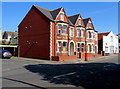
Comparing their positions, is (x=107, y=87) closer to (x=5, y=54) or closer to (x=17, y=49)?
(x=5, y=54)

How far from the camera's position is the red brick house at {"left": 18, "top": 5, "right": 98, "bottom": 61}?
24406 millimetres

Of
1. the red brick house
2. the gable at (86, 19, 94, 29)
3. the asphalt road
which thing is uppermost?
the gable at (86, 19, 94, 29)

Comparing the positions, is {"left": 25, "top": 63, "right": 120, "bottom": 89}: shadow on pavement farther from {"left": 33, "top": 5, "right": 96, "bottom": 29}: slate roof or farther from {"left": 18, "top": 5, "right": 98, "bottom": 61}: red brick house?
{"left": 33, "top": 5, "right": 96, "bottom": 29}: slate roof

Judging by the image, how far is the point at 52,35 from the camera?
79.9 ft

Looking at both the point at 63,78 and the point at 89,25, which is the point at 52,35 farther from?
the point at 63,78

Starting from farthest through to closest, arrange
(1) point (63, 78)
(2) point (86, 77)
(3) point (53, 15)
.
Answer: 1. (3) point (53, 15)
2. (2) point (86, 77)
3. (1) point (63, 78)

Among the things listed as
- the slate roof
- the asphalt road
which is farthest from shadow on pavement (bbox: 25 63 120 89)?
the slate roof

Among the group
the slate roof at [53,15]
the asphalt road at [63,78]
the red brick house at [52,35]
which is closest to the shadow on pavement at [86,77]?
the asphalt road at [63,78]

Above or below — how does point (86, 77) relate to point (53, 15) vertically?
below

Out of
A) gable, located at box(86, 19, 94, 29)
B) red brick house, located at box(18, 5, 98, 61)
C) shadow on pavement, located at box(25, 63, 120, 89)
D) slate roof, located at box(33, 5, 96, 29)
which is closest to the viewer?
shadow on pavement, located at box(25, 63, 120, 89)

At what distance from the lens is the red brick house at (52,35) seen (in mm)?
24406

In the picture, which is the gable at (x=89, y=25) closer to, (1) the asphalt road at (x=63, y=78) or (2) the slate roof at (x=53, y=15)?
(2) the slate roof at (x=53, y=15)

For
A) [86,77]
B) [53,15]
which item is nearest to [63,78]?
[86,77]

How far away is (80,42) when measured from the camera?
97.0 feet
